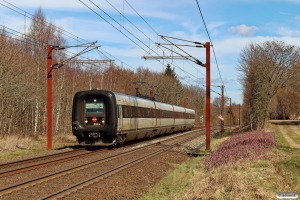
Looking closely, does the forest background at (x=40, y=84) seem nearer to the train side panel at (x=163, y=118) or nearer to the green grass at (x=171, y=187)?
the train side panel at (x=163, y=118)

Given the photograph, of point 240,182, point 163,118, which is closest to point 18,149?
point 240,182

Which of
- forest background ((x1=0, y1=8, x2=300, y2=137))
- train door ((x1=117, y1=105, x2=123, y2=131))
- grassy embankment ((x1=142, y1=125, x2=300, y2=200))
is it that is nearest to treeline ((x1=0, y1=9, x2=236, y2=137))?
forest background ((x1=0, y1=8, x2=300, y2=137))

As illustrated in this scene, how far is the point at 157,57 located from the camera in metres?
23.4

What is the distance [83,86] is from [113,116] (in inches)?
1109

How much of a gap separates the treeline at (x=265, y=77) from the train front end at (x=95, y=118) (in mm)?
14181

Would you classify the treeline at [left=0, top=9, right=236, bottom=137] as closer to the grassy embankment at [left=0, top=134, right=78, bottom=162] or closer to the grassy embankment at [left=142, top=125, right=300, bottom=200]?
the grassy embankment at [left=0, top=134, right=78, bottom=162]

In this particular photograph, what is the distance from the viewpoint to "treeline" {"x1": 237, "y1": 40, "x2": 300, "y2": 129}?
30.5 meters

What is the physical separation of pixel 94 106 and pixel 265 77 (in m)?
15.4

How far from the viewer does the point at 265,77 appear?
3053cm

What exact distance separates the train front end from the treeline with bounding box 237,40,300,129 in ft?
46.5

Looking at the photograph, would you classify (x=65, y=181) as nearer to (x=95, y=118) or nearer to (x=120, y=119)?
(x=95, y=118)

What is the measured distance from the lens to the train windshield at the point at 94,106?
21.2 metres

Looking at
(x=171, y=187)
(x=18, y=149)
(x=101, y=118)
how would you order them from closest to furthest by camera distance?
(x=171, y=187) → (x=18, y=149) → (x=101, y=118)

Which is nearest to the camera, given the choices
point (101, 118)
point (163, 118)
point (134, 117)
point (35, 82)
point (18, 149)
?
point (18, 149)
